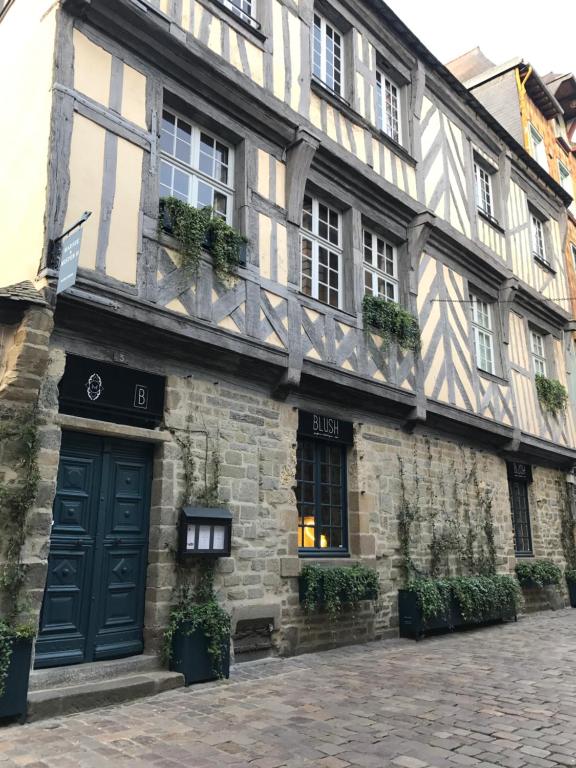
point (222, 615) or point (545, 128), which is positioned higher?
point (545, 128)

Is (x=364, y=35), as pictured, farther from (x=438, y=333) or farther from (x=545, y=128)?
(x=545, y=128)

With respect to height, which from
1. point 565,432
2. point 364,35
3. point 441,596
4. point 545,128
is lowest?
point 441,596

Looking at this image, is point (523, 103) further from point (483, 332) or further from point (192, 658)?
point (192, 658)

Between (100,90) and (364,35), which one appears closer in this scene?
(100,90)

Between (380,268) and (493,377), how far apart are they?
2892 mm

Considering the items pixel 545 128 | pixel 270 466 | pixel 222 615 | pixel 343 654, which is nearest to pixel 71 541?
pixel 222 615

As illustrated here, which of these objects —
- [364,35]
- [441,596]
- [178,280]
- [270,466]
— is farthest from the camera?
[364,35]

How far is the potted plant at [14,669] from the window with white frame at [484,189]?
9164 mm

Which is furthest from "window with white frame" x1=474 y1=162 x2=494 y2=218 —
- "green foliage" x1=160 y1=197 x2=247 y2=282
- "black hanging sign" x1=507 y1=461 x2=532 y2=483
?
"green foliage" x1=160 y1=197 x2=247 y2=282

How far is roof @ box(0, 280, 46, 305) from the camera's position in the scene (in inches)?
166

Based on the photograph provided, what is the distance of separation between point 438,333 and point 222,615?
5.17 m

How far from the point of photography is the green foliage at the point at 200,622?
4770 millimetres

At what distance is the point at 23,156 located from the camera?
5.12 metres

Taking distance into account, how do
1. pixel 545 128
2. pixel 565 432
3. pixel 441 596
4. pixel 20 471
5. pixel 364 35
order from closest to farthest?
pixel 20 471 → pixel 441 596 → pixel 364 35 → pixel 565 432 → pixel 545 128
